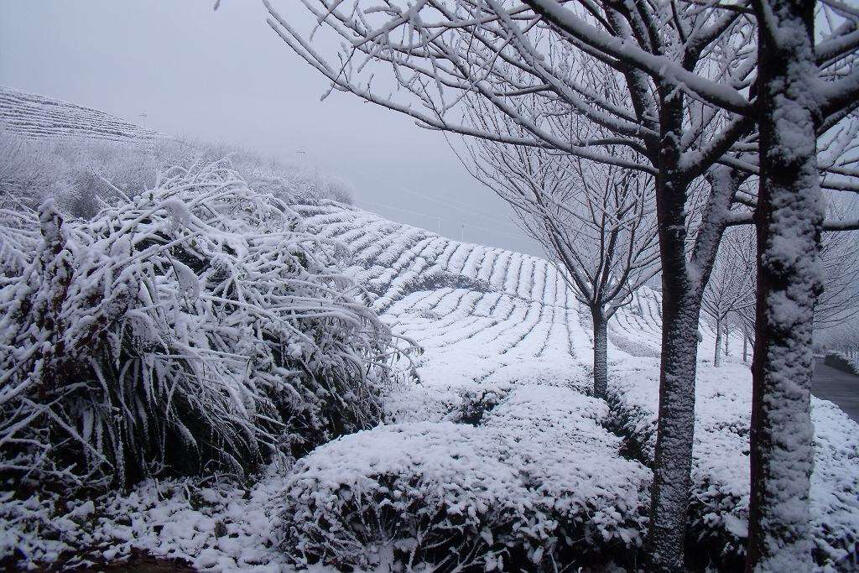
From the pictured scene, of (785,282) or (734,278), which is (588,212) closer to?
(785,282)

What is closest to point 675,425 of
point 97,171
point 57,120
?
point 97,171

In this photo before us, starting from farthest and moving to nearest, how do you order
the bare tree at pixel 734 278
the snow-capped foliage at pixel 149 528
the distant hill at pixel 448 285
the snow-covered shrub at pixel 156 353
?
the distant hill at pixel 448 285 < the bare tree at pixel 734 278 < the snow-covered shrub at pixel 156 353 < the snow-capped foliage at pixel 149 528

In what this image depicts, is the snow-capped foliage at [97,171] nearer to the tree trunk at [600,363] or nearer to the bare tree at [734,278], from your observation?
the tree trunk at [600,363]

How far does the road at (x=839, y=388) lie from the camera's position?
14.2 metres

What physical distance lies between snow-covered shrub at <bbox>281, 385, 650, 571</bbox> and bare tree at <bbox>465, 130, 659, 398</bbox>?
2775mm

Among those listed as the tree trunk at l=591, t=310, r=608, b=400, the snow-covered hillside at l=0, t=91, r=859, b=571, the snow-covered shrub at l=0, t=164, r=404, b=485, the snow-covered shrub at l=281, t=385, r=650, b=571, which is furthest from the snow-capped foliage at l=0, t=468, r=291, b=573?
the tree trunk at l=591, t=310, r=608, b=400

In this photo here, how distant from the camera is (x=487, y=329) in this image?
16.7 meters

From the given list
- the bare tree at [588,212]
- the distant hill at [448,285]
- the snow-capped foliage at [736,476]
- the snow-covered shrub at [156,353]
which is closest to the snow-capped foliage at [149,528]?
the snow-covered shrub at [156,353]

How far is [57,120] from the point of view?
984 inches

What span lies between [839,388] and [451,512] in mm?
22468

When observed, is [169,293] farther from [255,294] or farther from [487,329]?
[487,329]

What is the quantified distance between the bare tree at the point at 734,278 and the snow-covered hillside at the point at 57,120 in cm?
2535

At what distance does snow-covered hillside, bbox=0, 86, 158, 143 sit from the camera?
2109 cm

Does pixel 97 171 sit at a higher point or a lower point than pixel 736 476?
higher
